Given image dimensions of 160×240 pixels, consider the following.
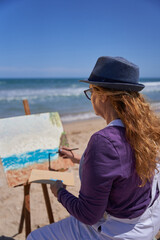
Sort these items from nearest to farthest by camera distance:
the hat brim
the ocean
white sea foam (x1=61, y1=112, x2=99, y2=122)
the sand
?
1. the hat brim
2. the sand
3. white sea foam (x1=61, y1=112, x2=99, y2=122)
4. the ocean

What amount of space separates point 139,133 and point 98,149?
199mm

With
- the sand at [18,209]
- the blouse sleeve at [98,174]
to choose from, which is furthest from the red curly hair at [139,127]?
the sand at [18,209]

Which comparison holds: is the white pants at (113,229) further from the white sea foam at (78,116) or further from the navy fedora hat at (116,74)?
the white sea foam at (78,116)

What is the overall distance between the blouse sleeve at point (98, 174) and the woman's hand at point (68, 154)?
0.78 meters

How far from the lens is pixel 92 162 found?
0.85 m

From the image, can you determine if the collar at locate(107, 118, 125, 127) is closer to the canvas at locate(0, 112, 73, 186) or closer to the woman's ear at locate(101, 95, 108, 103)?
the woman's ear at locate(101, 95, 108, 103)

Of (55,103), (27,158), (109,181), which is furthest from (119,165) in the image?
(55,103)

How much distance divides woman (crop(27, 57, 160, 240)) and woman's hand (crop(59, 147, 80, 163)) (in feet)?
1.97

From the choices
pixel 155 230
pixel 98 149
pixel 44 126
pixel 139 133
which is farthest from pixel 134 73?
pixel 44 126

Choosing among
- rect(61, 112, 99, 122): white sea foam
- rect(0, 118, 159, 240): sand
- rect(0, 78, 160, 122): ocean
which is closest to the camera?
rect(0, 118, 159, 240): sand

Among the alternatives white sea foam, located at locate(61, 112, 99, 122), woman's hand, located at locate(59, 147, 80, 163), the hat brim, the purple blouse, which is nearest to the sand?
woman's hand, located at locate(59, 147, 80, 163)

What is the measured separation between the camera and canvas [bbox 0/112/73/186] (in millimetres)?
1738

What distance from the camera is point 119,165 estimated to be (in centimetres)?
86

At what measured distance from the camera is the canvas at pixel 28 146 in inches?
68.4
